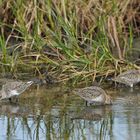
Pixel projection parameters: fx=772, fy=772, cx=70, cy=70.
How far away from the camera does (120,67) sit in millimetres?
11898

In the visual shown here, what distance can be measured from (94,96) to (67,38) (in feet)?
7.54

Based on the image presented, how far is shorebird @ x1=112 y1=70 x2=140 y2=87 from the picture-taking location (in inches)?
453

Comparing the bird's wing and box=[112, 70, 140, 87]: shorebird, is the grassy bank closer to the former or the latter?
box=[112, 70, 140, 87]: shorebird

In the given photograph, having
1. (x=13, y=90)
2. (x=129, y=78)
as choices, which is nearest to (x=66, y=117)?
(x=13, y=90)

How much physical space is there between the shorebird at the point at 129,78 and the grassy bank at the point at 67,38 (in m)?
0.26

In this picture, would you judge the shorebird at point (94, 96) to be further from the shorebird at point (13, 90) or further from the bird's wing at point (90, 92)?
the shorebird at point (13, 90)

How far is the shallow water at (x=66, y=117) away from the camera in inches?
342

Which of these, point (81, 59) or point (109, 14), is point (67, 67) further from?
point (109, 14)

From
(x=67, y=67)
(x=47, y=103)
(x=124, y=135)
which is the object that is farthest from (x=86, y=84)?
(x=124, y=135)

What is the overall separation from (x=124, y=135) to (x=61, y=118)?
123 cm

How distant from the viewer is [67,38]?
12562 mm

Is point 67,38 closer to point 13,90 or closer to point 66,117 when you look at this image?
point 13,90

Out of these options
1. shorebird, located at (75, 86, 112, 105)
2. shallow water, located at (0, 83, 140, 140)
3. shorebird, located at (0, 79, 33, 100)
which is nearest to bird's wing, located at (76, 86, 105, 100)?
shorebird, located at (75, 86, 112, 105)

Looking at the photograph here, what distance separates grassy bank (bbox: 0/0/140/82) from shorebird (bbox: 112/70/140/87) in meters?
0.26
